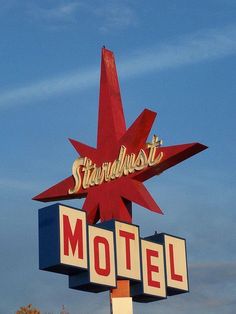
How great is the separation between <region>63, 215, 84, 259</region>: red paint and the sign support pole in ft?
5.82

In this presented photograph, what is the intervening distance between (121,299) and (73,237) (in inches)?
100

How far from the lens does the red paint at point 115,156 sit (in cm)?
3203

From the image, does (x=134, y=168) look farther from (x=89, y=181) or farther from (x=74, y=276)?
(x=74, y=276)

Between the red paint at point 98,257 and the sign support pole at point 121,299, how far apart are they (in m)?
0.70

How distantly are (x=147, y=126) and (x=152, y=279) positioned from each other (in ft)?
14.7

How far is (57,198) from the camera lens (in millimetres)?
34281

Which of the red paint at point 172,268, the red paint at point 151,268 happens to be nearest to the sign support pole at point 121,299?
the red paint at point 151,268

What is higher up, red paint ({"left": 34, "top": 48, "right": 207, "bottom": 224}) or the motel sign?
red paint ({"left": 34, "top": 48, "right": 207, "bottom": 224})

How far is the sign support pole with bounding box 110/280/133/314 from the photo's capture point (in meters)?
31.6

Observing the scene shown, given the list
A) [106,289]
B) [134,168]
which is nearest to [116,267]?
[106,289]

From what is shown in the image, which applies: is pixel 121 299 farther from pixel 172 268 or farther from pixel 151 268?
pixel 172 268

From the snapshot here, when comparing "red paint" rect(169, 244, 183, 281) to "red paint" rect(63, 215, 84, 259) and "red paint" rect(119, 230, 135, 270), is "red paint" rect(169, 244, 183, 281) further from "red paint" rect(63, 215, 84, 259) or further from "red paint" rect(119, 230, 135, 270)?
"red paint" rect(63, 215, 84, 259)

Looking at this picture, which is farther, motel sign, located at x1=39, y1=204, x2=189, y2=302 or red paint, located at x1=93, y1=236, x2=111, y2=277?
red paint, located at x1=93, y1=236, x2=111, y2=277

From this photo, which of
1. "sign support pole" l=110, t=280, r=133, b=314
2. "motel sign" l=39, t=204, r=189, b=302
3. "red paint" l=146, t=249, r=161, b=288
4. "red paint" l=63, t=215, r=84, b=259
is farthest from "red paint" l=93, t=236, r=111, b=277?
"red paint" l=146, t=249, r=161, b=288
